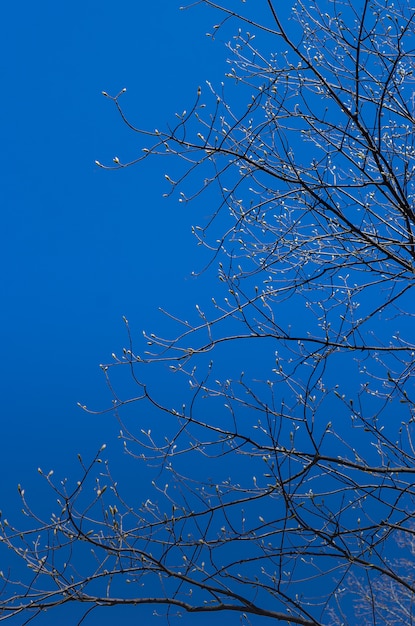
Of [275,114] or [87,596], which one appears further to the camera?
[275,114]

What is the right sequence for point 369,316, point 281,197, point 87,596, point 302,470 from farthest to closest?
1. point 369,316
2. point 281,197
3. point 302,470
4. point 87,596

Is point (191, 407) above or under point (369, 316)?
under

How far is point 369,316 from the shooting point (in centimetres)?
363

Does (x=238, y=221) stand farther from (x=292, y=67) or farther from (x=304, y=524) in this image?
(x=304, y=524)

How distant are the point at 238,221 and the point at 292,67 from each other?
0.70 m

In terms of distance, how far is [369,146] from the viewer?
127 inches

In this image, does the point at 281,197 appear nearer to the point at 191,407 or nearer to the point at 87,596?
the point at 191,407

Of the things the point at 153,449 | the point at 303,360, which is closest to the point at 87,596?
the point at 153,449

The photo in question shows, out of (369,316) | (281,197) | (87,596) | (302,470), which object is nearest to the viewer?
(87,596)

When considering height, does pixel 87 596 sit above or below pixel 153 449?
below

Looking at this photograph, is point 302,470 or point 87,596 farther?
point 302,470

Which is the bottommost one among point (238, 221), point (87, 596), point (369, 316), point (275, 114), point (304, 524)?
point (87, 596)

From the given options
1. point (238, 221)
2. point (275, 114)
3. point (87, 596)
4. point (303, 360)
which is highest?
point (275, 114)

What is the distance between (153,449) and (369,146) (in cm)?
151
